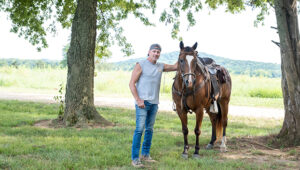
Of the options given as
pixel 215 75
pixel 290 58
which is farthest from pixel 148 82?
pixel 290 58

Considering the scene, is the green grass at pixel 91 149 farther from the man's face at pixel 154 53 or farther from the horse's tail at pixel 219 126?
the man's face at pixel 154 53

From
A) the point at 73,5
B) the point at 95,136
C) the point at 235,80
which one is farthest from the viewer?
the point at 235,80

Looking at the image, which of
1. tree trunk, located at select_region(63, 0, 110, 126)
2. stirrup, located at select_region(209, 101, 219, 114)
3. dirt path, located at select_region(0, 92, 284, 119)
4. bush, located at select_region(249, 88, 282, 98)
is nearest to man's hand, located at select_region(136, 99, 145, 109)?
stirrup, located at select_region(209, 101, 219, 114)

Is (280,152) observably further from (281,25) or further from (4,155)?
(4,155)

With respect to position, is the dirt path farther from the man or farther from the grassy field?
the man

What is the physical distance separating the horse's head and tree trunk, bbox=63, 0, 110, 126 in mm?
5694

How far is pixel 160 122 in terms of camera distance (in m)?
12.7

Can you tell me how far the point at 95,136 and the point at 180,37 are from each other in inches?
280

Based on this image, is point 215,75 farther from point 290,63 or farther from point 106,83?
point 106,83

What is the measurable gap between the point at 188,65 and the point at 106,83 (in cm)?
2794

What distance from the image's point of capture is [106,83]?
33719 mm

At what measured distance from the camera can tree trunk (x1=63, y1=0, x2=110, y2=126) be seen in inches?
444

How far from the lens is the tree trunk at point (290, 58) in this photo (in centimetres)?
801

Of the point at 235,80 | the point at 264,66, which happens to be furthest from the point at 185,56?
the point at 264,66
